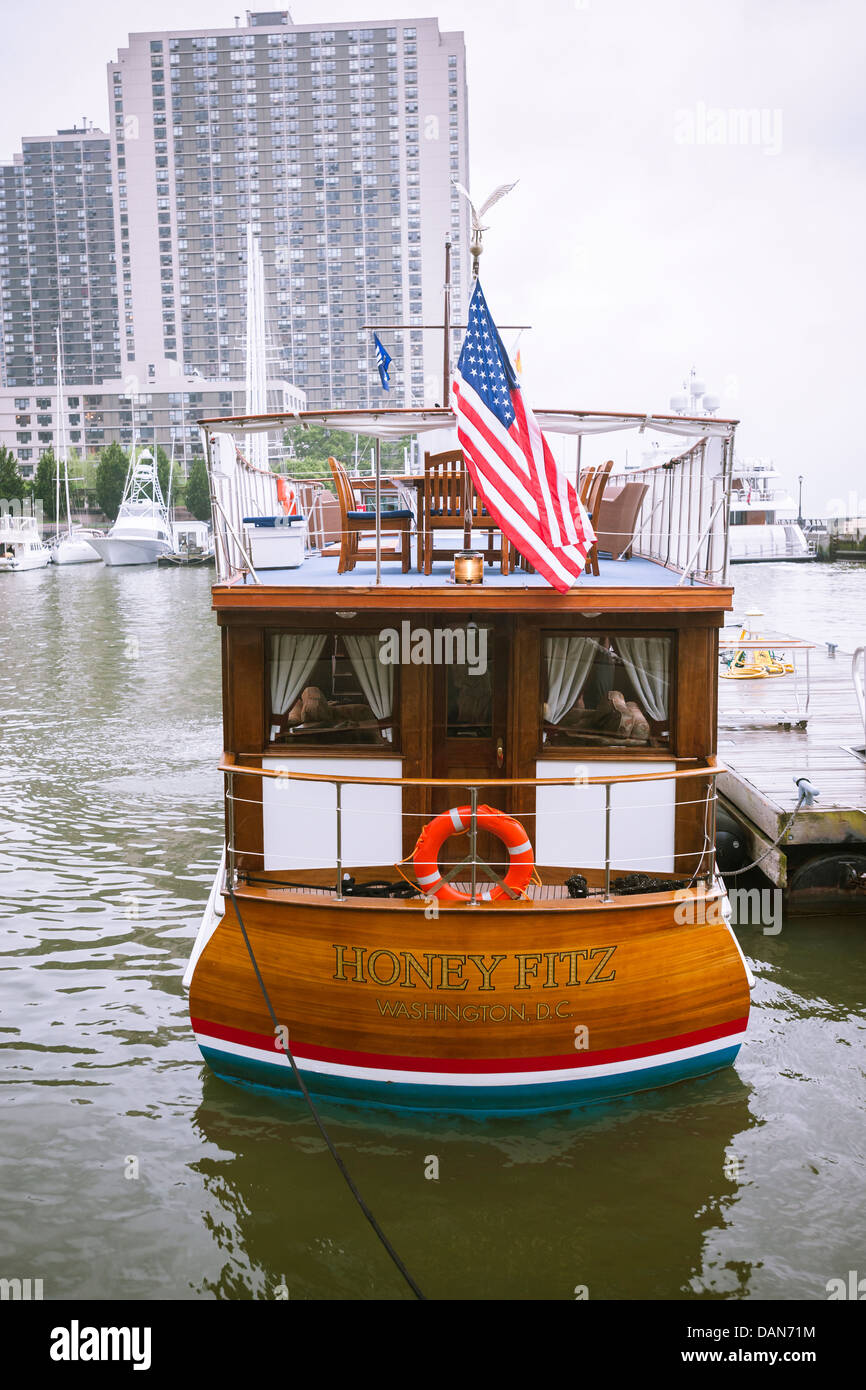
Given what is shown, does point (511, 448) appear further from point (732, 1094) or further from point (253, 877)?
point (732, 1094)

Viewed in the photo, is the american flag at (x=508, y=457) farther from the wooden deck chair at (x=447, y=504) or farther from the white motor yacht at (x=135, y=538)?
the white motor yacht at (x=135, y=538)

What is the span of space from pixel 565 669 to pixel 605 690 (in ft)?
1.08

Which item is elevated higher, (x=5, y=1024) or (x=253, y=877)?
(x=253, y=877)

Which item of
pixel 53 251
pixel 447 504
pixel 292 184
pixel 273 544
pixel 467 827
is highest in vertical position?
pixel 292 184

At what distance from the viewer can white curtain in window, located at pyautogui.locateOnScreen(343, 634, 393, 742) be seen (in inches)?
304

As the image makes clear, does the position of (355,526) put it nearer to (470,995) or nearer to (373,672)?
(373,672)

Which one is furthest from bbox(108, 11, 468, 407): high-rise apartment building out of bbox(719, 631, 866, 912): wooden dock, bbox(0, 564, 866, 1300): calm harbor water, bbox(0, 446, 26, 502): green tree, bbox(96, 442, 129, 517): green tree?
bbox(0, 564, 866, 1300): calm harbor water

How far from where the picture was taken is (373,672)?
7758 mm

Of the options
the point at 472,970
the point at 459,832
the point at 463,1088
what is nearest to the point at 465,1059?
the point at 463,1088

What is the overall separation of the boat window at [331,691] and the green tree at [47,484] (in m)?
95.4

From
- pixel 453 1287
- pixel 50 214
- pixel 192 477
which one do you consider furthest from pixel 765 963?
pixel 50 214

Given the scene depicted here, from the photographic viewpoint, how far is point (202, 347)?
525 ft
